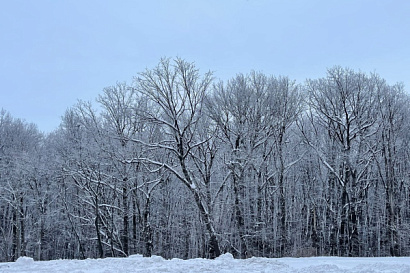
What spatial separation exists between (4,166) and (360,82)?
2826 centimetres

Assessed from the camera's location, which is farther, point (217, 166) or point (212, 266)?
point (217, 166)

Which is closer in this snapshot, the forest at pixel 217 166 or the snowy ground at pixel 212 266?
the snowy ground at pixel 212 266

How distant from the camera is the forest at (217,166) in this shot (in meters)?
23.8

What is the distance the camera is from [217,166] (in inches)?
1126

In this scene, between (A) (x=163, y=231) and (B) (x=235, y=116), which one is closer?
(B) (x=235, y=116)

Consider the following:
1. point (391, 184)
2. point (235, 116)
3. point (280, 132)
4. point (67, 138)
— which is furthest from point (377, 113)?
point (67, 138)

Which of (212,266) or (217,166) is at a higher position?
(217,166)

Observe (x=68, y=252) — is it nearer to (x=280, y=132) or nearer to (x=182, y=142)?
(x=182, y=142)

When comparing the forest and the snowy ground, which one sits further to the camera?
the forest

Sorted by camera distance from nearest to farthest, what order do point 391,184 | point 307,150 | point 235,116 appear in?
point 391,184
point 235,116
point 307,150

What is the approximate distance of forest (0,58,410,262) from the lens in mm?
23797

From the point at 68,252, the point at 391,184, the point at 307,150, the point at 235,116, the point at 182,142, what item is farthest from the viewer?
the point at 68,252

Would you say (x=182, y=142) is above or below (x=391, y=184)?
above

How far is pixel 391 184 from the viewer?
2455 cm
